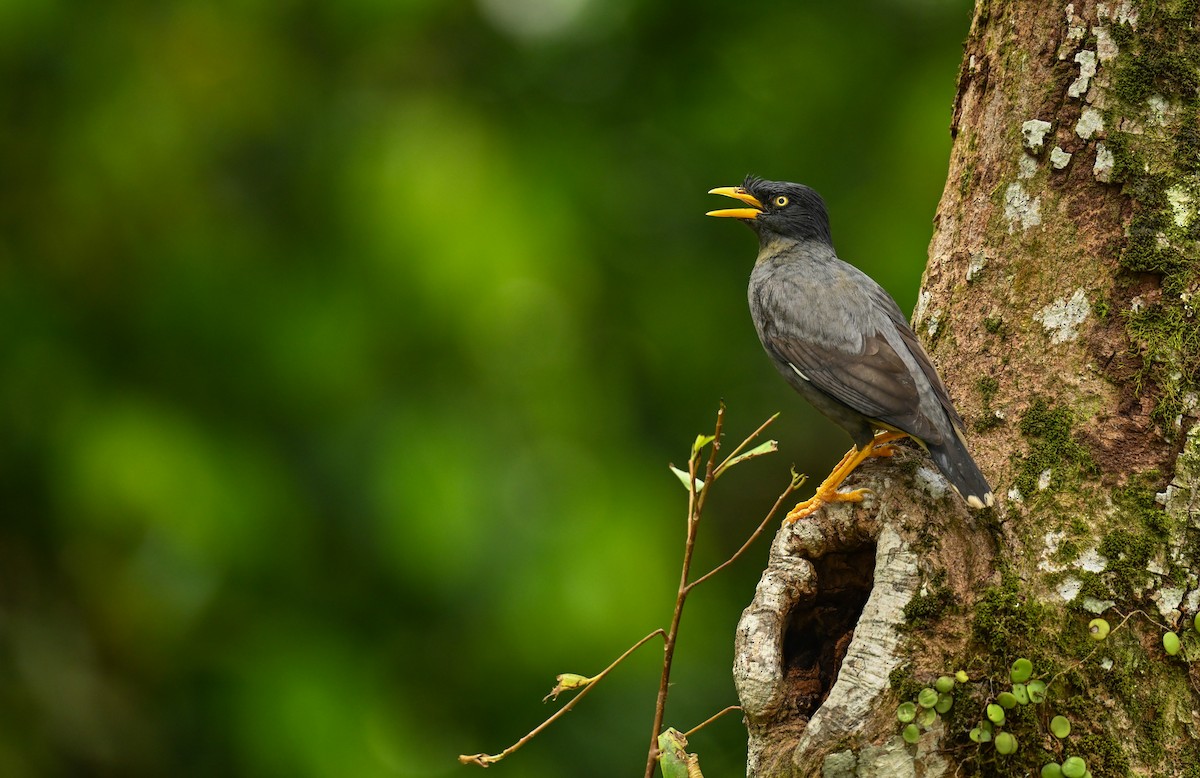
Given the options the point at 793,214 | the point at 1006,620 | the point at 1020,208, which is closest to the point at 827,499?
the point at 1006,620

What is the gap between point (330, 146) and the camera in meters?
5.97

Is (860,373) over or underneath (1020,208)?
underneath

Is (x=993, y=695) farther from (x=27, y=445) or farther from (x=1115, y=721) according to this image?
(x=27, y=445)

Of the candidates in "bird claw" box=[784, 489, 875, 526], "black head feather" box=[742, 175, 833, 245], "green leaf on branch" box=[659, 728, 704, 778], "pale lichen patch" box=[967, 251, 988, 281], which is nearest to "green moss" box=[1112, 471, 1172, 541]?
"bird claw" box=[784, 489, 875, 526]

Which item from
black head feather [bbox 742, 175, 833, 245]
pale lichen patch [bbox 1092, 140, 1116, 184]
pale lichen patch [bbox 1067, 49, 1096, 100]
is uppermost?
black head feather [bbox 742, 175, 833, 245]

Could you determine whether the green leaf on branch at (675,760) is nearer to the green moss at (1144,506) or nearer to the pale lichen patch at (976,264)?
Answer: the green moss at (1144,506)

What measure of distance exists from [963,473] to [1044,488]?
235mm

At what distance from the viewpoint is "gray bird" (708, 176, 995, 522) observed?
11.1 feet

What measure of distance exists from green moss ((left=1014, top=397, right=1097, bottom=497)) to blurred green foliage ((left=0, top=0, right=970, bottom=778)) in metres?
2.19

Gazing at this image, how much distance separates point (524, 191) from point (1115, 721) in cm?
340

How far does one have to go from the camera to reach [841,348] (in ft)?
13.2

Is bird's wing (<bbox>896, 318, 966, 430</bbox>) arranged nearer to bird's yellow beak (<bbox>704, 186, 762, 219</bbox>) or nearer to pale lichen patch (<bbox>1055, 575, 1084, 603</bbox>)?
pale lichen patch (<bbox>1055, 575, 1084, 603</bbox>)

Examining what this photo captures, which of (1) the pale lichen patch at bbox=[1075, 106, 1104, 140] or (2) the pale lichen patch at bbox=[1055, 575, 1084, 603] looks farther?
(1) the pale lichen patch at bbox=[1075, 106, 1104, 140]

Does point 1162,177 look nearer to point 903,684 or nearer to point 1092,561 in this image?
point 1092,561
